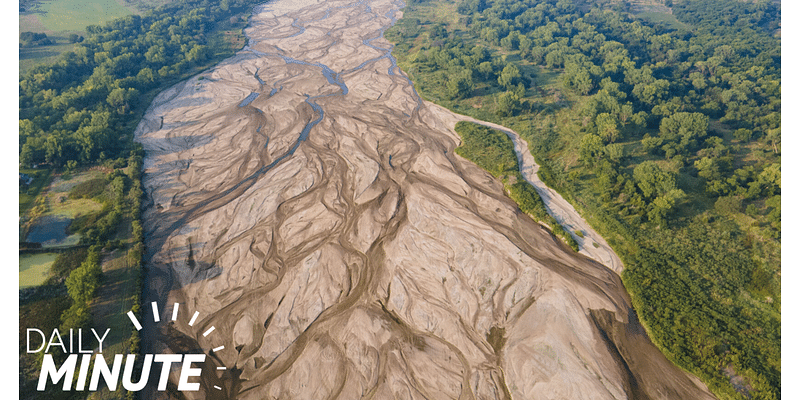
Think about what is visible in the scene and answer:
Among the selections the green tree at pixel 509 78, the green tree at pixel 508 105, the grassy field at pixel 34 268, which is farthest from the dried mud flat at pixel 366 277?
the green tree at pixel 509 78

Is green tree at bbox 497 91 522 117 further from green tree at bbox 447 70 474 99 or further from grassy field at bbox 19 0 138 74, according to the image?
grassy field at bbox 19 0 138 74

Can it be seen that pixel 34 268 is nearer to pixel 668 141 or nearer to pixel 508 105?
pixel 508 105

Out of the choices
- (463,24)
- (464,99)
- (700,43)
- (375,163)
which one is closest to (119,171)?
(375,163)

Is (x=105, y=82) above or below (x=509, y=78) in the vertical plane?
below

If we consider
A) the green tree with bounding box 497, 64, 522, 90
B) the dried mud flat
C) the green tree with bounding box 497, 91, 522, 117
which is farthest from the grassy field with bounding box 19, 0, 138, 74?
the green tree with bounding box 497, 64, 522, 90

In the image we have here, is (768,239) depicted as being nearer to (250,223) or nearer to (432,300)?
(432,300)

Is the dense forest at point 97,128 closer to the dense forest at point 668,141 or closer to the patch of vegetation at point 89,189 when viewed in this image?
the patch of vegetation at point 89,189

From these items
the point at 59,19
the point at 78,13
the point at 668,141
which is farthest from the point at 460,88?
the point at 78,13
